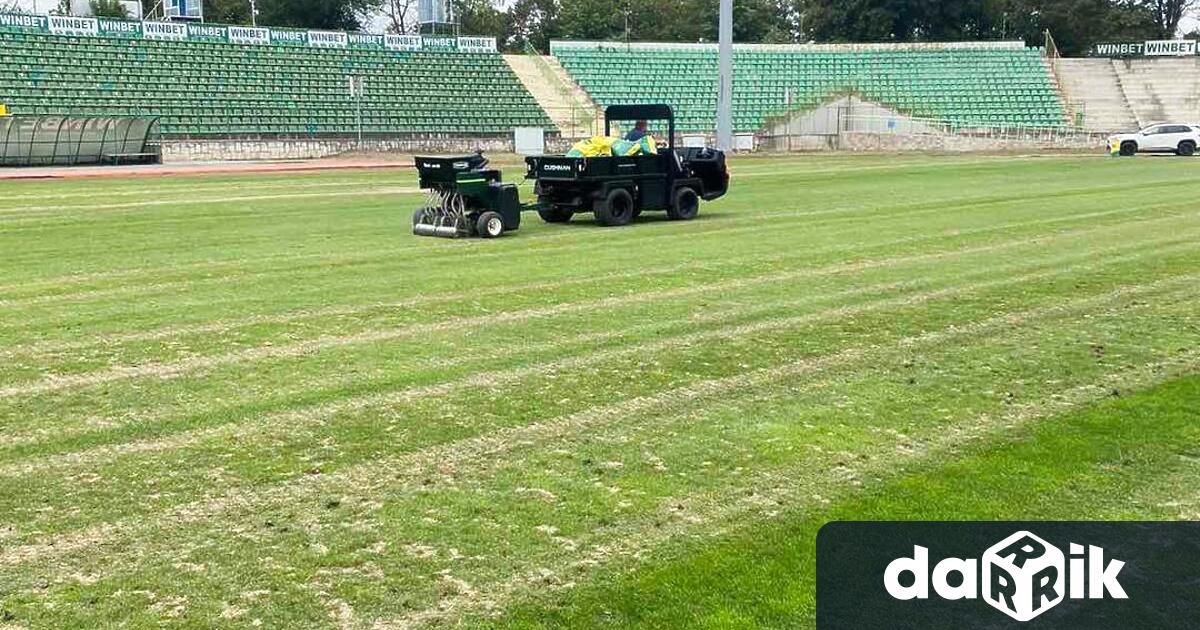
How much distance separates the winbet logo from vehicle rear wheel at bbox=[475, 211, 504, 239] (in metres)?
11.5

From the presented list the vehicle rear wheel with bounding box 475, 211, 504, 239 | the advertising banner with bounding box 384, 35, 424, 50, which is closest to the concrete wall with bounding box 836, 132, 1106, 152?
the advertising banner with bounding box 384, 35, 424, 50

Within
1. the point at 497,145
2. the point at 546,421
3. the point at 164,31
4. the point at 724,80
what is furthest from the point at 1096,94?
the point at 546,421

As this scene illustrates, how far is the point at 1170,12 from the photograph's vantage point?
93.2 m

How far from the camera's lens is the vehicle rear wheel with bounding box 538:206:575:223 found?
57.5 feet

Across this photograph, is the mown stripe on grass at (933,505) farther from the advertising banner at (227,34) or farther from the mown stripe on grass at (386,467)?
the advertising banner at (227,34)

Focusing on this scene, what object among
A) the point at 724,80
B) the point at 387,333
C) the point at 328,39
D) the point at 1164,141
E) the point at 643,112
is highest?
the point at 328,39

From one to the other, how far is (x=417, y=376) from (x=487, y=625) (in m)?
3.55

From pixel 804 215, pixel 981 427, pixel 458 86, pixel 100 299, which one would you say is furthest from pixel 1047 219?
pixel 458 86

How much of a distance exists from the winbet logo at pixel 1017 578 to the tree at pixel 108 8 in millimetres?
79632

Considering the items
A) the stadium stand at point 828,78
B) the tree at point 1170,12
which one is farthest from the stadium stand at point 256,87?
the tree at point 1170,12

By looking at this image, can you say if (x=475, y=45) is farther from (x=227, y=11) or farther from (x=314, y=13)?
(x=227, y=11)

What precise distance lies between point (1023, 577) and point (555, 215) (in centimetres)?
1416

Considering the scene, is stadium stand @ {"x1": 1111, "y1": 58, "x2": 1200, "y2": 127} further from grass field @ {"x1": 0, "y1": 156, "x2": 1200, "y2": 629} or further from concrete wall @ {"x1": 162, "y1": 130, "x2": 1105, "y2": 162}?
grass field @ {"x1": 0, "y1": 156, "x2": 1200, "y2": 629}

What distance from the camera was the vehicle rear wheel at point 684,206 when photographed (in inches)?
698
